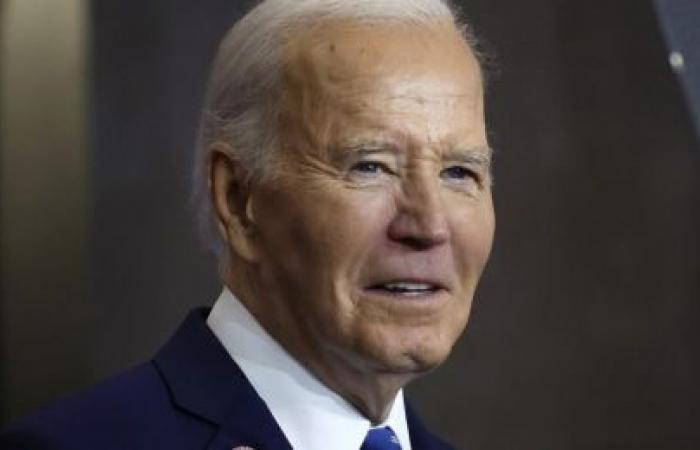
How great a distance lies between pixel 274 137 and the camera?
1.67 m

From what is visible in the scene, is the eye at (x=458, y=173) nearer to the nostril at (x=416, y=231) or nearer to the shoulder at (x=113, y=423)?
the nostril at (x=416, y=231)

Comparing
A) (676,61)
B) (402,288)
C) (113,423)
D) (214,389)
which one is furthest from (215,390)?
(676,61)

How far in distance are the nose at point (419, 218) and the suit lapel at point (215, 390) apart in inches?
8.2

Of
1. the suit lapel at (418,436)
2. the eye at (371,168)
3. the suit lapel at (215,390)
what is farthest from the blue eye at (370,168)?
the suit lapel at (418,436)

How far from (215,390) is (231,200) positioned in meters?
0.17

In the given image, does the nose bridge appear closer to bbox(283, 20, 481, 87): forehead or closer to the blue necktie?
bbox(283, 20, 481, 87): forehead

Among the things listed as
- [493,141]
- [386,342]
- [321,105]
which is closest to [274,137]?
[321,105]

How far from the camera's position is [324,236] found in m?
1.62

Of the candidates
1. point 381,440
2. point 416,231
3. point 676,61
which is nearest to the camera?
point 416,231

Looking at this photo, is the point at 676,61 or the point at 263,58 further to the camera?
the point at 676,61

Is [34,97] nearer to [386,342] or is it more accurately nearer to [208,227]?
A: [208,227]

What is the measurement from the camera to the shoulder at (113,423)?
1604 mm

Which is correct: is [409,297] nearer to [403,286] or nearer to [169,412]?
[403,286]

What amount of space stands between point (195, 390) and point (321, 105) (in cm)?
29
